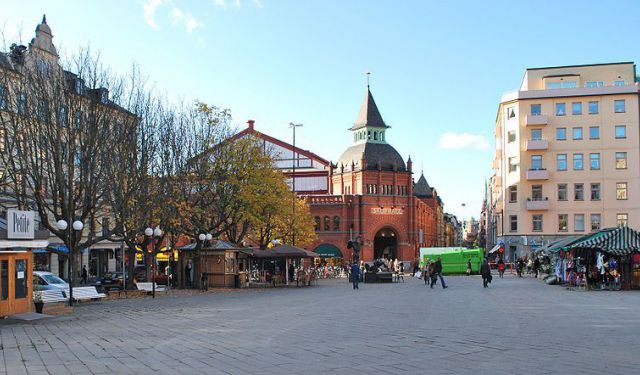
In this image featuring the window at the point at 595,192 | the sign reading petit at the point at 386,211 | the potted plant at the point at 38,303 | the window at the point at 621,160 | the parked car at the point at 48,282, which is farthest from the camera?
the sign reading petit at the point at 386,211

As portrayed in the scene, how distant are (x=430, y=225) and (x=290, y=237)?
6218 centimetres

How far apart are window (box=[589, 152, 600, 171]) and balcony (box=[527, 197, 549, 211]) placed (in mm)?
5140

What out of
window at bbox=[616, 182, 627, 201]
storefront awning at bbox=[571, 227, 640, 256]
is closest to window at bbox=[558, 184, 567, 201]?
window at bbox=[616, 182, 627, 201]

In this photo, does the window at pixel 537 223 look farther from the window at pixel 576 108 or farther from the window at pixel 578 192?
the window at pixel 576 108

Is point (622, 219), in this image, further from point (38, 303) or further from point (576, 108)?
point (38, 303)

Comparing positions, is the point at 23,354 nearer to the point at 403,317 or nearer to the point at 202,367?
the point at 202,367

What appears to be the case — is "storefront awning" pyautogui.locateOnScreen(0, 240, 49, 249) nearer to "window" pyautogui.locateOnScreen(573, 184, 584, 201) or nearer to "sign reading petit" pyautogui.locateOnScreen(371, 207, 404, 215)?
"window" pyautogui.locateOnScreen(573, 184, 584, 201)

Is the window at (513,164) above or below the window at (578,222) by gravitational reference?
above

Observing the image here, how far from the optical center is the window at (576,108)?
63625 millimetres

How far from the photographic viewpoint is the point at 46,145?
26.6 m

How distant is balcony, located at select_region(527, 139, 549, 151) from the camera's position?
63781mm

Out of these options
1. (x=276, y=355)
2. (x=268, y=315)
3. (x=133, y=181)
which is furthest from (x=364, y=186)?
(x=276, y=355)

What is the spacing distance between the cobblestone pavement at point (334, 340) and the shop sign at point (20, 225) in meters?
2.55

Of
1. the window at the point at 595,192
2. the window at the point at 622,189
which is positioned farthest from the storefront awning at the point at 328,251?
the window at the point at 622,189
